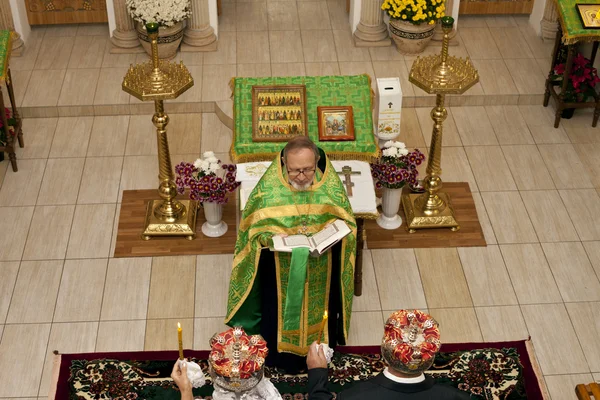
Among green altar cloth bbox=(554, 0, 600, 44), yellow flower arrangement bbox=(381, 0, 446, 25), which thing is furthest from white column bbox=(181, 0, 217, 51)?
green altar cloth bbox=(554, 0, 600, 44)

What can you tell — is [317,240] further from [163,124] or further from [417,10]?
[417,10]

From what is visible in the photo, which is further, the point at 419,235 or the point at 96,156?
the point at 96,156

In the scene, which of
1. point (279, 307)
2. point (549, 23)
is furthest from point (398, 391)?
point (549, 23)

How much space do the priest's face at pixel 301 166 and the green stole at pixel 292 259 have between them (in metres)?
0.17

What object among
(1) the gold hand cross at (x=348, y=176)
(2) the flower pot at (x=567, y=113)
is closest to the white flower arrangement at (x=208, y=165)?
(1) the gold hand cross at (x=348, y=176)

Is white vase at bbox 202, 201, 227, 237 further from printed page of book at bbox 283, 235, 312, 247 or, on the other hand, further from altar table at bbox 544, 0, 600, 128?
altar table at bbox 544, 0, 600, 128

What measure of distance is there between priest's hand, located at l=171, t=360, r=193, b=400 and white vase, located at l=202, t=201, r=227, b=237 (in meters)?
3.38

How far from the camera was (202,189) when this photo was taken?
25.6 ft

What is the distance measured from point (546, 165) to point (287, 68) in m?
3.25

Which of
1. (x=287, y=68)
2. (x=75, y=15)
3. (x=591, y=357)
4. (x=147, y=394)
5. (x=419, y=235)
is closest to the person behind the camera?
(x=147, y=394)

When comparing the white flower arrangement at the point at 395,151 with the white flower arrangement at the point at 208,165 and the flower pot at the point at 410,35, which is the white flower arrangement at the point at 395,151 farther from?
the flower pot at the point at 410,35

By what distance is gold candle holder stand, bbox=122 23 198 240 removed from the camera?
7.22 metres

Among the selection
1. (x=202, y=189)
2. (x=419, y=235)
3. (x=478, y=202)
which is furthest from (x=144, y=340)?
(x=478, y=202)

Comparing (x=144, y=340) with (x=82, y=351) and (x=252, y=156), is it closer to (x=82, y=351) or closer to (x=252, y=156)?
(x=82, y=351)
